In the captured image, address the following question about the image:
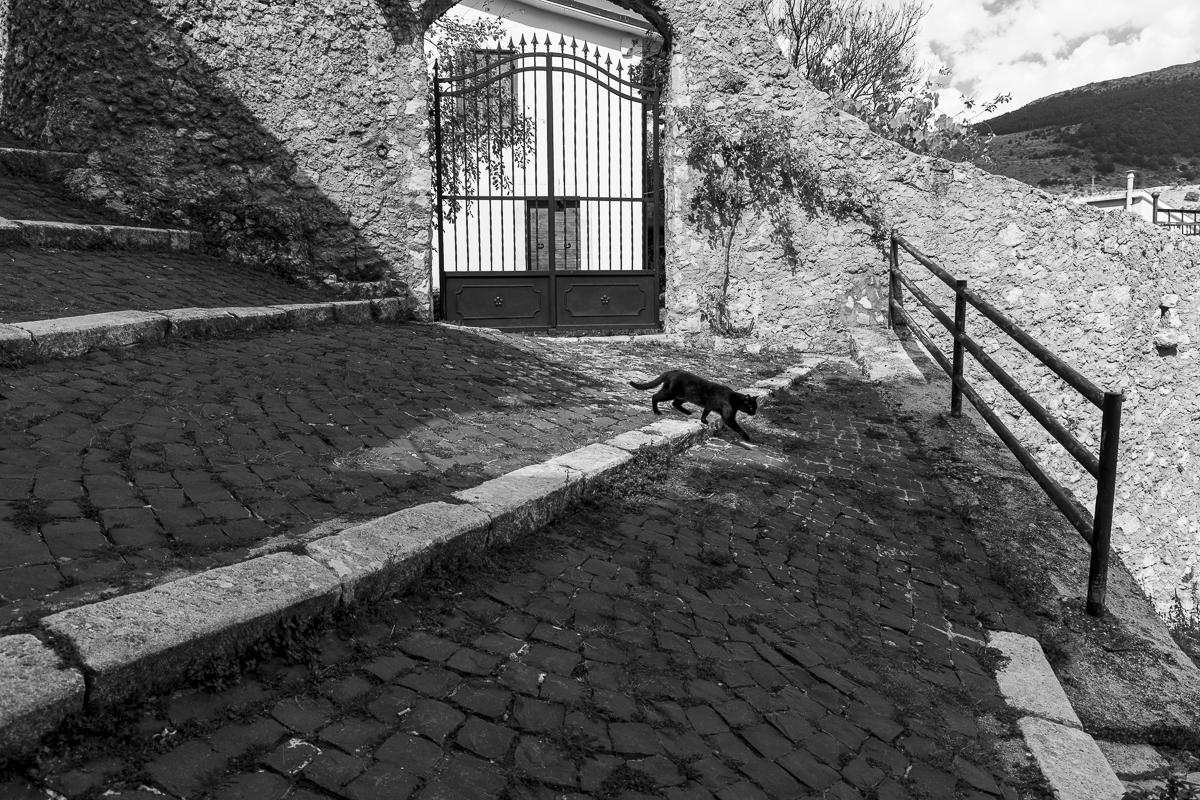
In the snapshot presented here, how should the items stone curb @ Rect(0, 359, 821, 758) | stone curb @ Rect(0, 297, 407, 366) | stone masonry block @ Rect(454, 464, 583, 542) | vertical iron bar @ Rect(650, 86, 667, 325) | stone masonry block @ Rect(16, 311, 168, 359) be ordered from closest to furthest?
stone curb @ Rect(0, 359, 821, 758), stone masonry block @ Rect(454, 464, 583, 542), stone curb @ Rect(0, 297, 407, 366), stone masonry block @ Rect(16, 311, 168, 359), vertical iron bar @ Rect(650, 86, 667, 325)

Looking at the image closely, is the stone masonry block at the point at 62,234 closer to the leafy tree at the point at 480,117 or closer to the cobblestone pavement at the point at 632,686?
the leafy tree at the point at 480,117

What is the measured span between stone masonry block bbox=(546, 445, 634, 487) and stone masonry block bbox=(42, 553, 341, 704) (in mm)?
1603

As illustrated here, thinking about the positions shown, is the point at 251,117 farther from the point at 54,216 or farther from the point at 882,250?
the point at 882,250

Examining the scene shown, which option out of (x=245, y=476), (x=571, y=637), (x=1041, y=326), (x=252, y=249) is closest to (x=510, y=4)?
(x=252, y=249)

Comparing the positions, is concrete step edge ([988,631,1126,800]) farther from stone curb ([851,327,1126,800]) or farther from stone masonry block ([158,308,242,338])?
stone masonry block ([158,308,242,338])

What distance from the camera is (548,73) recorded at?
844 cm

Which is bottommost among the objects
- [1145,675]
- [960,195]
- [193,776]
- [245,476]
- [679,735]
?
[1145,675]

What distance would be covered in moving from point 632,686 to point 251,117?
22.5 feet

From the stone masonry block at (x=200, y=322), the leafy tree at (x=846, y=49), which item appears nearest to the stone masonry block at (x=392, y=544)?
the stone masonry block at (x=200, y=322)

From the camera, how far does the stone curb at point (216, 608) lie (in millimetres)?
1893

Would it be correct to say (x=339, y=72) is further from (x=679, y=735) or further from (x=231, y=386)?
(x=679, y=735)

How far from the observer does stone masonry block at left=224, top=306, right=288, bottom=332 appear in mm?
5980

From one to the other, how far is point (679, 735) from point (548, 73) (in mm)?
7381

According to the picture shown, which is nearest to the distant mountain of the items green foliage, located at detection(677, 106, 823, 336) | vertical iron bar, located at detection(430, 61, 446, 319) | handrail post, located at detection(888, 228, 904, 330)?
handrail post, located at detection(888, 228, 904, 330)
